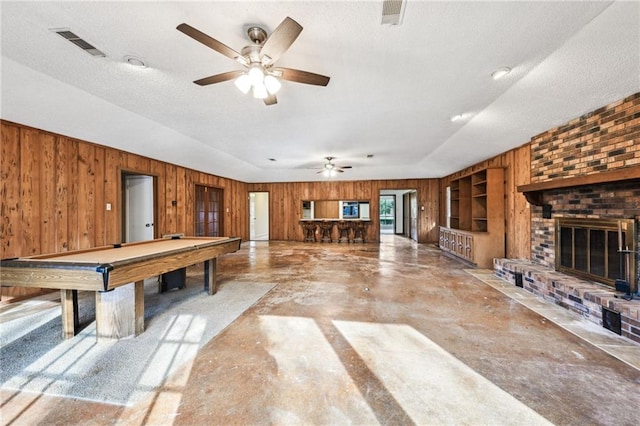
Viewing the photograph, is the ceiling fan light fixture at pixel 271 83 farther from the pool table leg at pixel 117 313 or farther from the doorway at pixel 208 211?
the doorway at pixel 208 211

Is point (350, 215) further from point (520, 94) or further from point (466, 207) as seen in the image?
point (520, 94)

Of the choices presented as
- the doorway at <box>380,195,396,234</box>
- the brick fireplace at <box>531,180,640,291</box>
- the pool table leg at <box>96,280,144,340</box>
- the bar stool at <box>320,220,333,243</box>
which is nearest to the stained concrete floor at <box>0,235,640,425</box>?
the pool table leg at <box>96,280,144,340</box>

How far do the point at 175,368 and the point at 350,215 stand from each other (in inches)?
345

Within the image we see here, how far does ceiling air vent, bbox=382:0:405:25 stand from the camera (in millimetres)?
1727

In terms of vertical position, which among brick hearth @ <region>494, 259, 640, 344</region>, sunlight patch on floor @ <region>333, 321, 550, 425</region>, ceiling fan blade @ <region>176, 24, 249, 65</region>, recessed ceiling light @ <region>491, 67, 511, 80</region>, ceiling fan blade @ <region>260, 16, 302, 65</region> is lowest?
sunlight patch on floor @ <region>333, 321, 550, 425</region>

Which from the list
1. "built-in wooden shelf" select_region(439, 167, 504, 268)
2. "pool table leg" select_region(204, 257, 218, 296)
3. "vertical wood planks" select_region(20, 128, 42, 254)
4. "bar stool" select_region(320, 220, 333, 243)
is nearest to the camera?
"vertical wood planks" select_region(20, 128, 42, 254)

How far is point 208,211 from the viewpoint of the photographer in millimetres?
8039

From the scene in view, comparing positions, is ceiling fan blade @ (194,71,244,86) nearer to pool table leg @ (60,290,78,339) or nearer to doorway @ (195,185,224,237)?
pool table leg @ (60,290,78,339)

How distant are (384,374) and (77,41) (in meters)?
3.68

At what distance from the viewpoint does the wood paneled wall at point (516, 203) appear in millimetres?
4539

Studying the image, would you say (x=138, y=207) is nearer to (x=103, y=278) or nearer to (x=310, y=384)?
(x=103, y=278)

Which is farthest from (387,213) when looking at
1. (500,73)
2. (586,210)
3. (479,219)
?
(500,73)

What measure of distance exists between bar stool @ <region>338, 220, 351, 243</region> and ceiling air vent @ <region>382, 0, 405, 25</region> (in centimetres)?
777

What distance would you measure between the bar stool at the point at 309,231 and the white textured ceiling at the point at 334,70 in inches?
205
